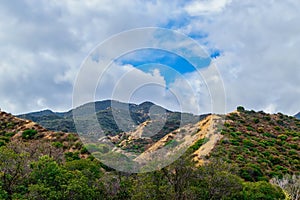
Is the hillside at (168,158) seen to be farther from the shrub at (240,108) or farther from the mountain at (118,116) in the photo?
the mountain at (118,116)

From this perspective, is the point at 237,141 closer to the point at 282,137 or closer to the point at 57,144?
the point at 282,137

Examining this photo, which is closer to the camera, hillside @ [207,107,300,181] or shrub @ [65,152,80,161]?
hillside @ [207,107,300,181]

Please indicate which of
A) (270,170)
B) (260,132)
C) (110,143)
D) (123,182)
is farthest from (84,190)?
(260,132)

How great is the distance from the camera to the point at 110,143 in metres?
52.2

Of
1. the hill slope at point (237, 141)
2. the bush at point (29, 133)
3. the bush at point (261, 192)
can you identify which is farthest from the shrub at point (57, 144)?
the bush at point (261, 192)

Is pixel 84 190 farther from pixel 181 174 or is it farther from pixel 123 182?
pixel 181 174

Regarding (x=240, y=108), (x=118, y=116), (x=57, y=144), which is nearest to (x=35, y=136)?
(x=57, y=144)

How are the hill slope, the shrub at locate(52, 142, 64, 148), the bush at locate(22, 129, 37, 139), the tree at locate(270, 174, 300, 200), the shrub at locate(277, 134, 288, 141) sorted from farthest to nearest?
the shrub at locate(277, 134, 288, 141) → the bush at locate(22, 129, 37, 139) → the shrub at locate(52, 142, 64, 148) → the hill slope → the tree at locate(270, 174, 300, 200)

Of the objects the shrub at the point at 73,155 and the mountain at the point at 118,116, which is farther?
the shrub at the point at 73,155

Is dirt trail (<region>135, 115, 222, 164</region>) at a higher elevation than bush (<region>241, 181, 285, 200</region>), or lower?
higher

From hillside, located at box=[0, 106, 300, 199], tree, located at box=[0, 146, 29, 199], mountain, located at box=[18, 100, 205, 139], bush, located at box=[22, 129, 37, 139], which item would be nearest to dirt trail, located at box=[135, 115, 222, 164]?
hillside, located at box=[0, 106, 300, 199]

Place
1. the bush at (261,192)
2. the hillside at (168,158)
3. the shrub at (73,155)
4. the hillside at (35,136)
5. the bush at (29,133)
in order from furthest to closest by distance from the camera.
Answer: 1. the bush at (29,133)
2. the hillside at (35,136)
3. the shrub at (73,155)
4. the bush at (261,192)
5. the hillside at (168,158)

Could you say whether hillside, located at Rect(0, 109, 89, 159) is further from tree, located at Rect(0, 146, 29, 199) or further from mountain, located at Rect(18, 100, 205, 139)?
tree, located at Rect(0, 146, 29, 199)

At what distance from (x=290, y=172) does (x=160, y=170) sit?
26800mm
